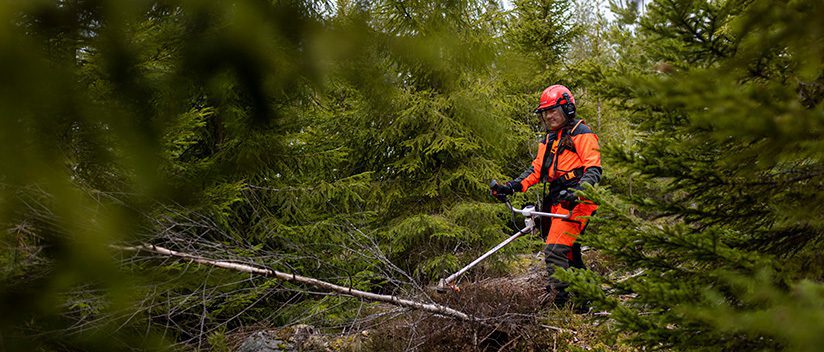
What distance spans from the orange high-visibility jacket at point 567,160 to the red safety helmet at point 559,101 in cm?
17

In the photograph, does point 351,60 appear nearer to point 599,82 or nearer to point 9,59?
point 9,59

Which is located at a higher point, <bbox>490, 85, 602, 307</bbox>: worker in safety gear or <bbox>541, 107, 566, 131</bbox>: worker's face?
<bbox>541, 107, 566, 131</bbox>: worker's face

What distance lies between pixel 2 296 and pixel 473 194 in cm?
842

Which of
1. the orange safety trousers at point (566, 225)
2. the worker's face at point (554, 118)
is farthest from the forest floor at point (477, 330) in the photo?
the worker's face at point (554, 118)

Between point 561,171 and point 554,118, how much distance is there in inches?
24.1

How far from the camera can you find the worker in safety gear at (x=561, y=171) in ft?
18.8

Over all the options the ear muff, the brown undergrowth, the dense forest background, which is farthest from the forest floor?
the dense forest background

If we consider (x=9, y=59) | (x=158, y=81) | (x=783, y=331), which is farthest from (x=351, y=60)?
(x=783, y=331)

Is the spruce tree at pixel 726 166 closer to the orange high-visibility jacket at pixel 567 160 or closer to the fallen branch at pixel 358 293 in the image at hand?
the fallen branch at pixel 358 293

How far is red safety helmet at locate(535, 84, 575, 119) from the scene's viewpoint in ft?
19.7

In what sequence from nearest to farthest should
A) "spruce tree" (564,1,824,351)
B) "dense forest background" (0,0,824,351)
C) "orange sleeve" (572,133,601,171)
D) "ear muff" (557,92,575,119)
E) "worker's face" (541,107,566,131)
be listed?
"dense forest background" (0,0,824,351), "spruce tree" (564,1,824,351), "orange sleeve" (572,133,601,171), "ear muff" (557,92,575,119), "worker's face" (541,107,566,131)

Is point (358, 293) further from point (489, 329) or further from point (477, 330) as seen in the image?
point (489, 329)

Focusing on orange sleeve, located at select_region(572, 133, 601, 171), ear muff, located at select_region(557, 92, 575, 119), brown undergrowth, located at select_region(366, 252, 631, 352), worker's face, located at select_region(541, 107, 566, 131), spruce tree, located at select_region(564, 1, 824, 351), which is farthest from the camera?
worker's face, located at select_region(541, 107, 566, 131)

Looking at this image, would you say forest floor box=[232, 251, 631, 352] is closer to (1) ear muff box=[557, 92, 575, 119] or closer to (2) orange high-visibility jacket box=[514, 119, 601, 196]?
(2) orange high-visibility jacket box=[514, 119, 601, 196]
